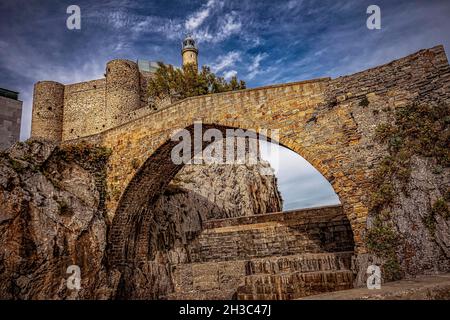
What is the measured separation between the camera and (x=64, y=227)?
923cm

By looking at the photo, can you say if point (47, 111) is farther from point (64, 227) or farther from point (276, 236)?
point (276, 236)

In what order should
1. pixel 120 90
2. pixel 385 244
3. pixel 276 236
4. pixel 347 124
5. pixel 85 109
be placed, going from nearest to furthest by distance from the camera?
pixel 385 244 < pixel 347 124 < pixel 276 236 < pixel 120 90 < pixel 85 109

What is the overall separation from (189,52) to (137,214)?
27.2 meters

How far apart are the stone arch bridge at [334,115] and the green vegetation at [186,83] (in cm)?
955

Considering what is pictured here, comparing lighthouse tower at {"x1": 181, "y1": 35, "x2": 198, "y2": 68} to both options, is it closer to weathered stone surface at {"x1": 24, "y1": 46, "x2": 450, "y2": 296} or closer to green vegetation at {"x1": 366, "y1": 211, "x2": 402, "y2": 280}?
weathered stone surface at {"x1": 24, "y1": 46, "x2": 450, "y2": 296}

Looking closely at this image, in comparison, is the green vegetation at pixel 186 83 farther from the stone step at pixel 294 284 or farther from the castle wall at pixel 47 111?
the stone step at pixel 294 284

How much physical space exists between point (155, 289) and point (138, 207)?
10.1 ft

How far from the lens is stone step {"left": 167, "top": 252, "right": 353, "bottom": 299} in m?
7.50

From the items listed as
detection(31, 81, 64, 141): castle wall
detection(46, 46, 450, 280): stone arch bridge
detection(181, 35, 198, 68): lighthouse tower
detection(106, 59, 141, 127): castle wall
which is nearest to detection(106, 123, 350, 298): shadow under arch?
detection(46, 46, 450, 280): stone arch bridge

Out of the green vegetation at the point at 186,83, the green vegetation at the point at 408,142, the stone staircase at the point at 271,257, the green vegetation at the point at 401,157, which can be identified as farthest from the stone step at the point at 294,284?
the green vegetation at the point at 186,83

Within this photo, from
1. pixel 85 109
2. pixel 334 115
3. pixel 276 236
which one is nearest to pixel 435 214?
pixel 334 115

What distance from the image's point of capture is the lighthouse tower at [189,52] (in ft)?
114

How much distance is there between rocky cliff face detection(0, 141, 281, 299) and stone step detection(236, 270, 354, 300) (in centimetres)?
479

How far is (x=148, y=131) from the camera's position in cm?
1038
